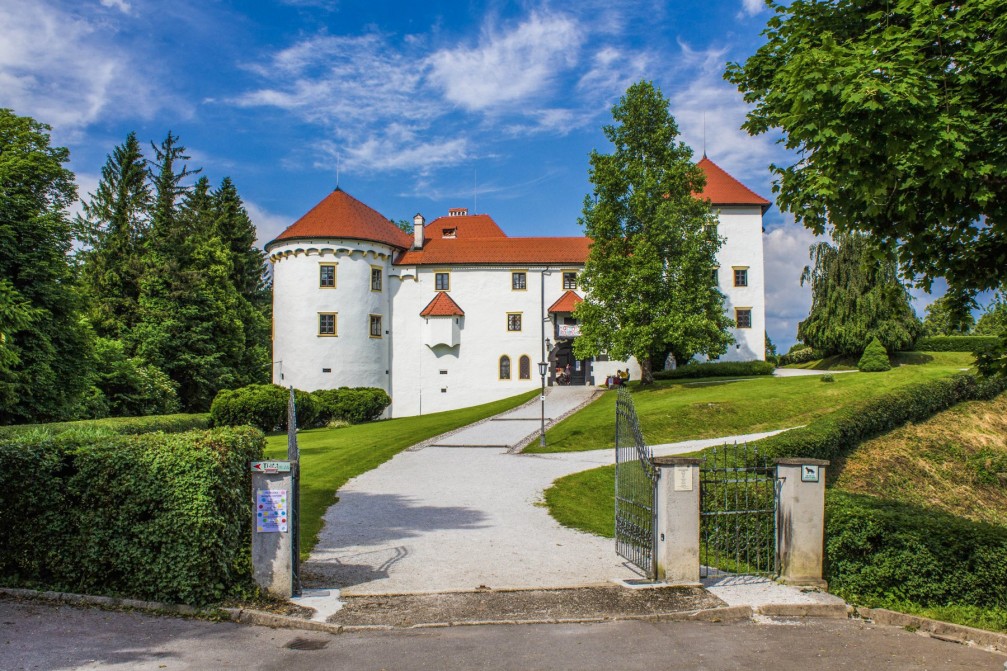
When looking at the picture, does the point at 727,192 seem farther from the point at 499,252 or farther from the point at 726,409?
the point at 726,409

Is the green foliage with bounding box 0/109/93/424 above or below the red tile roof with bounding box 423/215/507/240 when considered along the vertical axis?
below

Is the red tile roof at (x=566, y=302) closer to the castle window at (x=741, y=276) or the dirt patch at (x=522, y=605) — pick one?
the castle window at (x=741, y=276)

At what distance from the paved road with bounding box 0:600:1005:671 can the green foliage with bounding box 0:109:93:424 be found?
1549cm

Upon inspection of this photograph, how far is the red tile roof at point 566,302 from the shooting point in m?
44.3

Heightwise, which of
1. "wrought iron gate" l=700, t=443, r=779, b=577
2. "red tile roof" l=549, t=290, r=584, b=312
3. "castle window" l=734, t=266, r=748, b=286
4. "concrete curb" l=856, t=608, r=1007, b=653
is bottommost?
"concrete curb" l=856, t=608, r=1007, b=653

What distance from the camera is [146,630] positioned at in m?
6.76

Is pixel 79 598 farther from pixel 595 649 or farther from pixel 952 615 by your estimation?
pixel 952 615

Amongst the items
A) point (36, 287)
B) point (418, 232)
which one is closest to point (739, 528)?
point (36, 287)

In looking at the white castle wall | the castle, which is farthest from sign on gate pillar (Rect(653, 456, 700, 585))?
the white castle wall

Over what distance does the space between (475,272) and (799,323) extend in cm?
2144

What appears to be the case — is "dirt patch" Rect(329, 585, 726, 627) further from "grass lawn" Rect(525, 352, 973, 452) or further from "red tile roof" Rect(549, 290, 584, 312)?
"red tile roof" Rect(549, 290, 584, 312)

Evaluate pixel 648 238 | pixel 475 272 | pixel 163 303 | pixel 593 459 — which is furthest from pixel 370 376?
pixel 593 459

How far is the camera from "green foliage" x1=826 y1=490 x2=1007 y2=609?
24.7 feet

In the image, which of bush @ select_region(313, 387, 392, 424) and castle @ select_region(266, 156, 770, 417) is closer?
bush @ select_region(313, 387, 392, 424)
